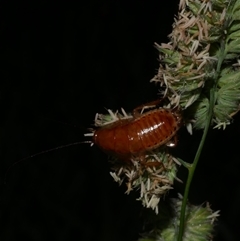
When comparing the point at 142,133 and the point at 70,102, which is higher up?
the point at 142,133

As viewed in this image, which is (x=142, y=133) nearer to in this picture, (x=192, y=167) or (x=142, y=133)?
(x=142, y=133)

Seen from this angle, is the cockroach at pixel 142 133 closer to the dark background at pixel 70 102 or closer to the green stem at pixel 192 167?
the green stem at pixel 192 167

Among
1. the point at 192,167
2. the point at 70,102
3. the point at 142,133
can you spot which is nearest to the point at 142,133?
the point at 142,133

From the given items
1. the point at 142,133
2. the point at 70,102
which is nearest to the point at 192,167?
the point at 142,133

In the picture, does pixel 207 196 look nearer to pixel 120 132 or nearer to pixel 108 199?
pixel 108 199

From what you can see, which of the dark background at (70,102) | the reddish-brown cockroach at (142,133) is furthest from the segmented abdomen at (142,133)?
the dark background at (70,102)

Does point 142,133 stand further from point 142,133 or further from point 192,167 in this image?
point 192,167

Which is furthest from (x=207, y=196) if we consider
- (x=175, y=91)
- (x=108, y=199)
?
(x=175, y=91)

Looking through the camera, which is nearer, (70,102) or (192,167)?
(192,167)
